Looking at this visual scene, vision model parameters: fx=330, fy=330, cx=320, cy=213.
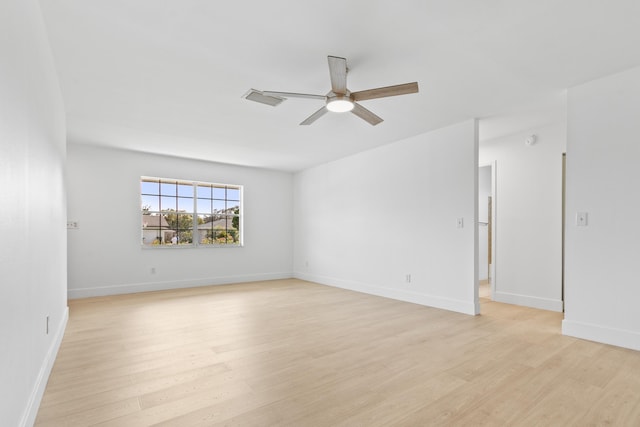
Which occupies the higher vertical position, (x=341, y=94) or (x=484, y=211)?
(x=341, y=94)

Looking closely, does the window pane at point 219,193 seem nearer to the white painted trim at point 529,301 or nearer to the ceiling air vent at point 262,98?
the ceiling air vent at point 262,98

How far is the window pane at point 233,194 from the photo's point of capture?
715 centimetres

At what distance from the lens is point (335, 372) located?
2.50 m

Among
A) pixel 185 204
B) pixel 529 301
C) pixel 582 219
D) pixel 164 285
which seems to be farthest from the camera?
pixel 185 204

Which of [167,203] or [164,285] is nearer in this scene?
[164,285]

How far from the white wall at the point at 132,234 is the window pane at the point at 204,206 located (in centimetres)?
45

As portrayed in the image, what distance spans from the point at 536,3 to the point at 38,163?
11.2 ft

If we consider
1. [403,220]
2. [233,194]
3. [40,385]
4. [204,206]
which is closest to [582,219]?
[403,220]

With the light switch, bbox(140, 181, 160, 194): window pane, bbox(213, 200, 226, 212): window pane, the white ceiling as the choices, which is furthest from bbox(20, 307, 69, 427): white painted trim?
the light switch

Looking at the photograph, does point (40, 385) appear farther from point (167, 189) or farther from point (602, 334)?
point (167, 189)

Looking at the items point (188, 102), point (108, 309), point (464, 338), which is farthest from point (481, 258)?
point (108, 309)

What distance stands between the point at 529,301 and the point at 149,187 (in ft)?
21.6

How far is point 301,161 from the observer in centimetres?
665

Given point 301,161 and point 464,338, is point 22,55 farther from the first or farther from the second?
point 301,161
